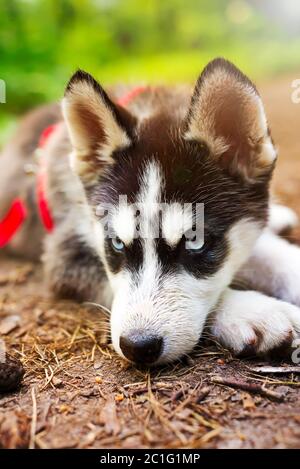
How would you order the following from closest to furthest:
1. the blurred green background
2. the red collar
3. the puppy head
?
the puppy head, the red collar, the blurred green background

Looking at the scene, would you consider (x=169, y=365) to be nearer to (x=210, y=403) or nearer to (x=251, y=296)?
(x=210, y=403)

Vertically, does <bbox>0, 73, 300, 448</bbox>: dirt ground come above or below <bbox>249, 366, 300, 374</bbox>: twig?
below

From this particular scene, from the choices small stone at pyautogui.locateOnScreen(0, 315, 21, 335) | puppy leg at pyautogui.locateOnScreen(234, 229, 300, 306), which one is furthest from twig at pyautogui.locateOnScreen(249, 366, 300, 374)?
small stone at pyautogui.locateOnScreen(0, 315, 21, 335)

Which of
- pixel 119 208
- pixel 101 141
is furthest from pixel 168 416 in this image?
pixel 101 141

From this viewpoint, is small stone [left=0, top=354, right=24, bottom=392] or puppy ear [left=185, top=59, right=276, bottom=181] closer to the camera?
small stone [left=0, top=354, right=24, bottom=392]

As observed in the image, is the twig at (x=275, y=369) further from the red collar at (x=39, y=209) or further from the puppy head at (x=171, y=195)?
the red collar at (x=39, y=209)

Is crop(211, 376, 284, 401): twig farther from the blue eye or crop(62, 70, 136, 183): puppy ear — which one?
crop(62, 70, 136, 183): puppy ear
